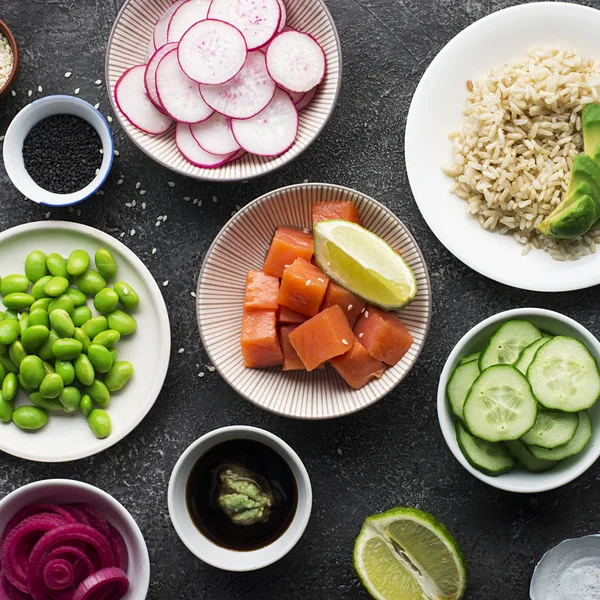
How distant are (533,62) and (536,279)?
70 cm

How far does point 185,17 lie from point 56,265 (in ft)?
2.98

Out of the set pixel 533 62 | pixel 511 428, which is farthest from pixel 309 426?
pixel 533 62

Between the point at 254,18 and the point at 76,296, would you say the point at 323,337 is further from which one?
the point at 254,18

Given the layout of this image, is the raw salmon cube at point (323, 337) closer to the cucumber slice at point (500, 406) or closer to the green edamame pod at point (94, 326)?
the cucumber slice at point (500, 406)

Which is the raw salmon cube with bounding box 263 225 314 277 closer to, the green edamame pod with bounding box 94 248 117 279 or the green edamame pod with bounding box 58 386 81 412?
the green edamame pod with bounding box 94 248 117 279

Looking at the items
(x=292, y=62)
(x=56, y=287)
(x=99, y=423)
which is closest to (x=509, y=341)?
(x=292, y=62)

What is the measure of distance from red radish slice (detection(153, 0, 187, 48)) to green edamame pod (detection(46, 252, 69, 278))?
30.3 inches

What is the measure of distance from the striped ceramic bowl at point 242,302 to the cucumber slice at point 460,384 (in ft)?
0.44

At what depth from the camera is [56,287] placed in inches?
85.4

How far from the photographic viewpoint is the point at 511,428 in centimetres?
Result: 191

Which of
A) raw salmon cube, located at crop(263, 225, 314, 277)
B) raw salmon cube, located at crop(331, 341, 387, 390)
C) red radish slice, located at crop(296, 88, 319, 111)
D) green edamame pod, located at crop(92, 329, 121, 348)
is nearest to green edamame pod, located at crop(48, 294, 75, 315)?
green edamame pod, located at crop(92, 329, 121, 348)

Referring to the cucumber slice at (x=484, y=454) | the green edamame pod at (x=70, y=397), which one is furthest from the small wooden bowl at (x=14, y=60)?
the cucumber slice at (x=484, y=454)

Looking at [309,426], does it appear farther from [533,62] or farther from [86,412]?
[533,62]

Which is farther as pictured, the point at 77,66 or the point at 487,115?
the point at 77,66
